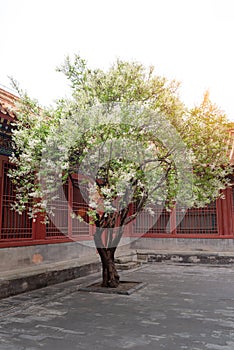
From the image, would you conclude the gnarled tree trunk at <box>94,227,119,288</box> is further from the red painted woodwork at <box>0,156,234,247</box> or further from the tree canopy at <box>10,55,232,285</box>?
the red painted woodwork at <box>0,156,234,247</box>

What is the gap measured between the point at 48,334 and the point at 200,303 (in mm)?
3216

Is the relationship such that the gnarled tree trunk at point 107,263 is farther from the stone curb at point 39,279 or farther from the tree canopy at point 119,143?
the stone curb at point 39,279

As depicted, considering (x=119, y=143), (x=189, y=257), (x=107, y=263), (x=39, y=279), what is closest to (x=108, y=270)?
(x=107, y=263)

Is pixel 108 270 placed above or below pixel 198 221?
below

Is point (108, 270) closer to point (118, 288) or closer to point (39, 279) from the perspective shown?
→ point (118, 288)

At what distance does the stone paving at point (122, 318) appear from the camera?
413cm

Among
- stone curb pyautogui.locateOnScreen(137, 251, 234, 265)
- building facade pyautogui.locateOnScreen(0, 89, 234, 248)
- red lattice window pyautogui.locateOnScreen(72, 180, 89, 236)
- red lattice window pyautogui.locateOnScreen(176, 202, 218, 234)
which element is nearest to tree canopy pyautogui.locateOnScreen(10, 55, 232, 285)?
building facade pyautogui.locateOnScreen(0, 89, 234, 248)

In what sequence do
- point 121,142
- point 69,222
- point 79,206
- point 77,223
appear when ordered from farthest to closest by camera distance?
point 79,206 → point 77,223 → point 69,222 → point 121,142

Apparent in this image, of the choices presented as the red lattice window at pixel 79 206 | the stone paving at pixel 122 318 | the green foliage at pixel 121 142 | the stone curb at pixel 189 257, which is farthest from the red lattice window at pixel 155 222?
the green foliage at pixel 121 142

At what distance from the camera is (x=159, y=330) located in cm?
459

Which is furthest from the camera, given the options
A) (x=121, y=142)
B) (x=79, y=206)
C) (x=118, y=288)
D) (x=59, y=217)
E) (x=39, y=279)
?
(x=79, y=206)

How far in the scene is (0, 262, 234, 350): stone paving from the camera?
4129 millimetres

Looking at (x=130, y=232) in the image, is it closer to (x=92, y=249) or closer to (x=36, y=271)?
(x=92, y=249)

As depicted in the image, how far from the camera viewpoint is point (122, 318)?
5211 millimetres
